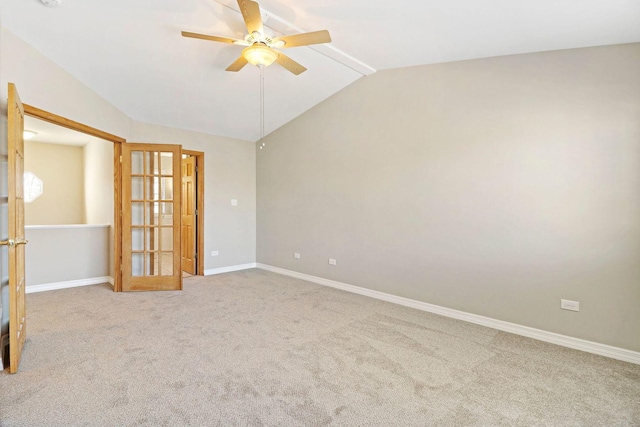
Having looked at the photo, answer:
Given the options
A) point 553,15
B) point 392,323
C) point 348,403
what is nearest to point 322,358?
point 348,403

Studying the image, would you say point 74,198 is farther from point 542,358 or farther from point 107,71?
point 542,358

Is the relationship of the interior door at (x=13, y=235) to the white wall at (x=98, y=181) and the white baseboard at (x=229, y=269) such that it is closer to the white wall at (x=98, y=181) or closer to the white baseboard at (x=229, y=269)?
the white wall at (x=98, y=181)

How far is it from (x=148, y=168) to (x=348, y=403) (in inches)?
173

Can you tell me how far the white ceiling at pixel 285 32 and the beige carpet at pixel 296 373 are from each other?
Answer: 2.73m

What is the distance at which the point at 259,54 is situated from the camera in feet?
9.02

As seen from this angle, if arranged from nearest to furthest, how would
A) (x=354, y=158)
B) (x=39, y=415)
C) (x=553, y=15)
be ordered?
(x=39, y=415), (x=553, y=15), (x=354, y=158)

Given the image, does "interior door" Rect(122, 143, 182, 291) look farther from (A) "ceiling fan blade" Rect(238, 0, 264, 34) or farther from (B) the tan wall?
(B) the tan wall

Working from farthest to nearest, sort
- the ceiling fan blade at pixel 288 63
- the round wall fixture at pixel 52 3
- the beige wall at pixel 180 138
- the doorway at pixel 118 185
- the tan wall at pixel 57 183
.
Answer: the tan wall at pixel 57 183, the doorway at pixel 118 185, the beige wall at pixel 180 138, the ceiling fan blade at pixel 288 63, the round wall fixture at pixel 52 3

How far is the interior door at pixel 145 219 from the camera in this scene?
4.70 metres

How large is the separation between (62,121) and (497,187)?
476 cm

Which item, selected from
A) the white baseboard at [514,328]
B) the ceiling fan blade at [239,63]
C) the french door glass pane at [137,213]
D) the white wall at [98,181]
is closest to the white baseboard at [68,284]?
the white wall at [98,181]

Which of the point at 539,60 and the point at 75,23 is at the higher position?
the point at 75,23

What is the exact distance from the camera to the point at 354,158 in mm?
4676

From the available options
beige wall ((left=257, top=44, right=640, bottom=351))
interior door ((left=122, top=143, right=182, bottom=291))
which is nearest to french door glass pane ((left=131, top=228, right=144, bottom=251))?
interior door ((left=122, top=143, right=182, bottom=291))
